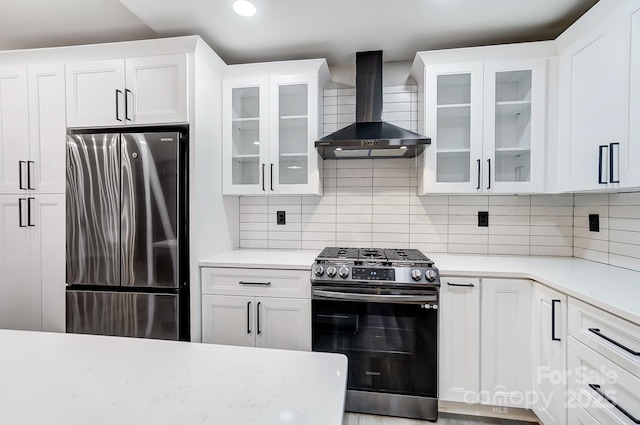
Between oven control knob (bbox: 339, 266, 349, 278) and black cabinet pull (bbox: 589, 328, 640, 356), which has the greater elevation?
oven control knob (bbox: 339, 266, 349, 278)

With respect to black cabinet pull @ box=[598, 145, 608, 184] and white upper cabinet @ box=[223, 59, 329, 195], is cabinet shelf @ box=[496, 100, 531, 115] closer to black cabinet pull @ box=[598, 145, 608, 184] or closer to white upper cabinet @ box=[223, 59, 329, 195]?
black cabinet pull @ box=[598, 145, 608, 184]

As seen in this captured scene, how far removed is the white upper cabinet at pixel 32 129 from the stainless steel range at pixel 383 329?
202cm

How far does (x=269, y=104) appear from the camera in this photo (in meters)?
2.29

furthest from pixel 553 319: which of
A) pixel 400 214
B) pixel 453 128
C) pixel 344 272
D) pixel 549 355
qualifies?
pixel 453 128

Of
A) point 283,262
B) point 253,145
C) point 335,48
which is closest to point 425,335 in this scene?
point 283,262

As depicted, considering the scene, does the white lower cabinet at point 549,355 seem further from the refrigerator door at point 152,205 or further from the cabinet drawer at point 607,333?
the refrigerator door at point 152,205

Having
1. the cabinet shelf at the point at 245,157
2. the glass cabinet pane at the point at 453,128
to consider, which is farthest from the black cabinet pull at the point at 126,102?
the glass cabinet pane at the point at 453,128

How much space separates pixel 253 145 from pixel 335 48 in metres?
0.99

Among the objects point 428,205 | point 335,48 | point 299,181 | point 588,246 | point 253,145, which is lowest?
point 588,246

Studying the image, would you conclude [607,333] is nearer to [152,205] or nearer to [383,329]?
[383,329]

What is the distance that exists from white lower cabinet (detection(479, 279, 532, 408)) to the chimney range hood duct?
1049 mm

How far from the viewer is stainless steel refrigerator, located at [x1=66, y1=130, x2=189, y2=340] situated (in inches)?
75.8

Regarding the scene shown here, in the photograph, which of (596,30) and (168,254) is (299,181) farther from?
(596,30)

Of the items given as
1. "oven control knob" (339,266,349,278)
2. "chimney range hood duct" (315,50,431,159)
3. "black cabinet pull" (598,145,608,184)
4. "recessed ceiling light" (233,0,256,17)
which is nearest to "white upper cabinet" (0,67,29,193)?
"recessed ceiling light" (233,0,256,17)
